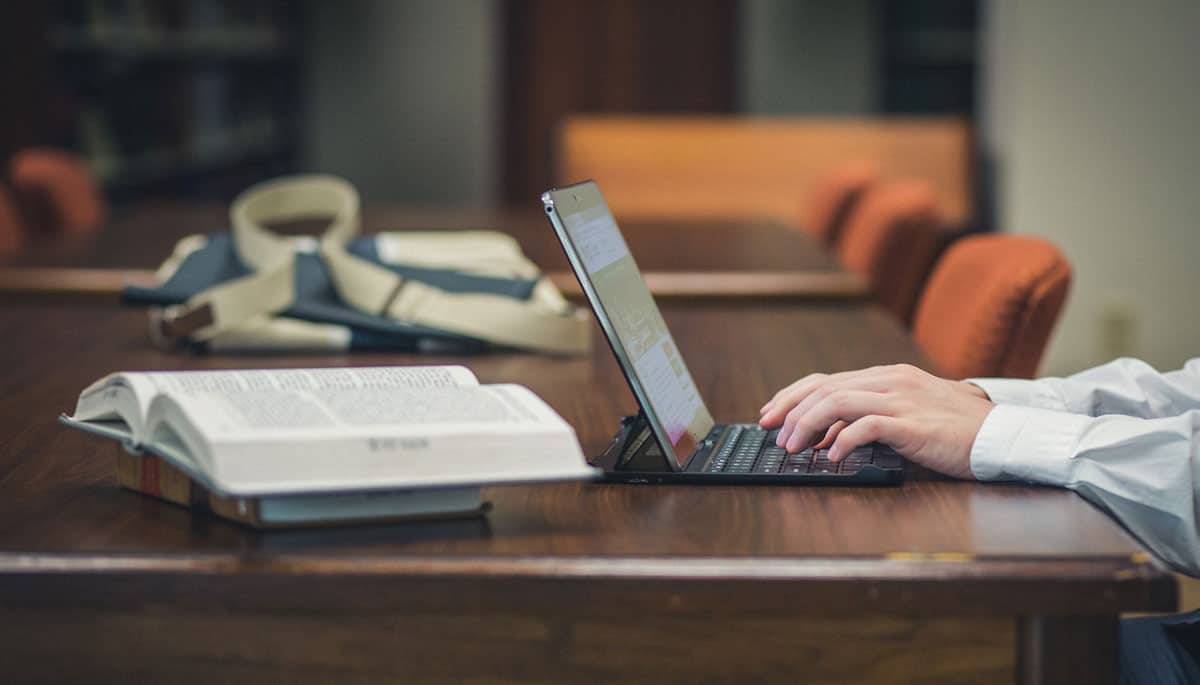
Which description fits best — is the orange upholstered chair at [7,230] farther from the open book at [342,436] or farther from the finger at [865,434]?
the finger at [865,434]

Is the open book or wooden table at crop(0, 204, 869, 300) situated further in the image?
wooden table at crop(0, 204, 869, 300)

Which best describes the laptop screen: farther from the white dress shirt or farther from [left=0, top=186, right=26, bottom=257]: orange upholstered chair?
[left=0, top=186, right=26, bottom=257]: orange upholstered chair

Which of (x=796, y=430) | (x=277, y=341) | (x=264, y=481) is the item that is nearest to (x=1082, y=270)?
(x=277, y=341)

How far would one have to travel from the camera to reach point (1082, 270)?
4.89 m

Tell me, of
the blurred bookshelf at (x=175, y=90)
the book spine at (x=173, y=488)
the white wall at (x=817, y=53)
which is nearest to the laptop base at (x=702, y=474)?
the book spine at (x=173, y=488)

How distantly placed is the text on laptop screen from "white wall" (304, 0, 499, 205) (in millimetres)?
6397

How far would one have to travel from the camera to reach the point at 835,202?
12.2 ft

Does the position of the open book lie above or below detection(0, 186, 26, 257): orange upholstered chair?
above

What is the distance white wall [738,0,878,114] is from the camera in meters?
7.20

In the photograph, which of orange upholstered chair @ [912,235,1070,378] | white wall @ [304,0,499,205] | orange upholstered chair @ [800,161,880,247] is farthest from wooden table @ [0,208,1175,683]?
white wall @ [304,0,499,205]

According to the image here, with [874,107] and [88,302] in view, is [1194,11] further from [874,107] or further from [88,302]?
[88,302]

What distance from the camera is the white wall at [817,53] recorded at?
23.6 ft

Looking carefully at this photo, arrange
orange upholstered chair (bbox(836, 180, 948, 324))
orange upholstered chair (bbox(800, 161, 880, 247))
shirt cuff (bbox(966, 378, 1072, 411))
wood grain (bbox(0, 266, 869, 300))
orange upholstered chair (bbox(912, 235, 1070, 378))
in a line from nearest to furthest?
shirt cuff (bbox(966, 378, 1072, 411))
orange upholstered chair (bbox(912, 235, 1070, 378))
wood grain (bbox(0, 266, 869, 300))
orange upholstered chair (bbox(836, 180, 948, 324))
orange upholstered chair (bbox(800, 161, 880, 247))

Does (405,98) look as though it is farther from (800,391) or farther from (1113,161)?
(800,391)
